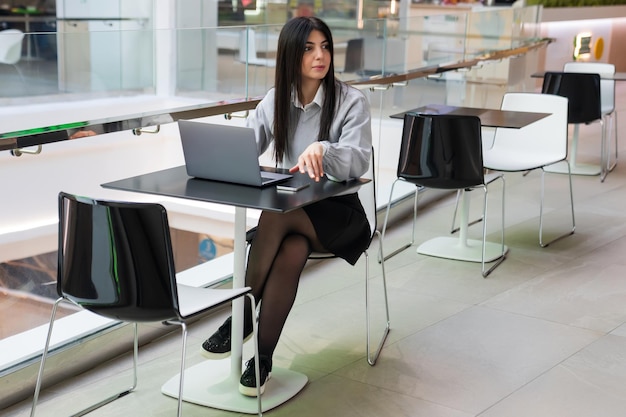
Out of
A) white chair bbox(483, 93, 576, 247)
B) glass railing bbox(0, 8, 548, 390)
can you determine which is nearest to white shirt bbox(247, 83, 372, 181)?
glass railing bbox(0, 8, 548, 390)

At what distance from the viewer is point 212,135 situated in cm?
289

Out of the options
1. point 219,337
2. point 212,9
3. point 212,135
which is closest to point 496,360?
point 219,337

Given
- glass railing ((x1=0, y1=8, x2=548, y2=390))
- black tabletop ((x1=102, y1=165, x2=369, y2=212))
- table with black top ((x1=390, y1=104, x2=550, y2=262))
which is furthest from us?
table with black top ((x1=390, y1=104, x2=550, y2=262))

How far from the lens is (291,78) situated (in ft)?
10.7

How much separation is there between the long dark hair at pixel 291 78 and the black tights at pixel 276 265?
0.29 m

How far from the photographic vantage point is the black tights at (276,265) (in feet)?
10.3

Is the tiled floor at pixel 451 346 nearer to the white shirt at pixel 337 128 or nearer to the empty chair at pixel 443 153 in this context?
the empty chair at pixel 443 153

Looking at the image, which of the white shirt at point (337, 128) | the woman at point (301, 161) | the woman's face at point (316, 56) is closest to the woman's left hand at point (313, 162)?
the woman at point (301, 161)

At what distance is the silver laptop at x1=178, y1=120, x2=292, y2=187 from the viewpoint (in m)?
2.84

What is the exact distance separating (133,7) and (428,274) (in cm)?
713

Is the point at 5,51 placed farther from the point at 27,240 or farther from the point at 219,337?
the point at 219,337

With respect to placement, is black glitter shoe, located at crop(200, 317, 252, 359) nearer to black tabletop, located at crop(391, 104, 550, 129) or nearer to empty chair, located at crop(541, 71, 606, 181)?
black tabletop, located at crop(391, 104, 550, 129)

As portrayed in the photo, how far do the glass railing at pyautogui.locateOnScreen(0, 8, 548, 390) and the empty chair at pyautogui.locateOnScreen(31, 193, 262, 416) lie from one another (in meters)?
0.59

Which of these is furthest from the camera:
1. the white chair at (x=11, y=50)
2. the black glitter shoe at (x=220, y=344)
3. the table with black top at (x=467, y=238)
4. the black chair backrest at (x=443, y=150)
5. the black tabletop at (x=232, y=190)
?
the table with black top at (x=467, y=238)
